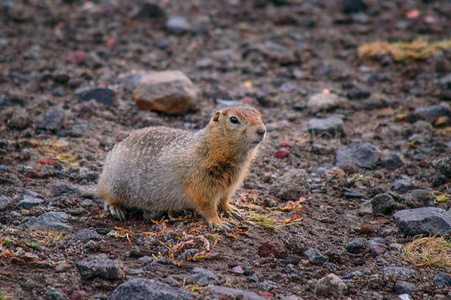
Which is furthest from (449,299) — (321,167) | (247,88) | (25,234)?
(247,88)

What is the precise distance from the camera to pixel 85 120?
24.2 feet

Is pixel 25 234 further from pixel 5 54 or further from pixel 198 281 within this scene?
pixel 5 54

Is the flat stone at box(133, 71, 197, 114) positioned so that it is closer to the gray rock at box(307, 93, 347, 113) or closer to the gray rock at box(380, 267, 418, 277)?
the gray rock at box(307, 93, 347, 113)

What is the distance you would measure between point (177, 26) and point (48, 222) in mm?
6934

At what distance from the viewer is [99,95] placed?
315 inches

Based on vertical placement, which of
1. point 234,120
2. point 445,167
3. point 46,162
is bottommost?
point 46,162

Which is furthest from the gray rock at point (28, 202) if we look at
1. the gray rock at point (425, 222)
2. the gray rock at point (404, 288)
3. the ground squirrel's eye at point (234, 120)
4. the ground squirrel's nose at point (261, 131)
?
the gray rock at point (425, 222)

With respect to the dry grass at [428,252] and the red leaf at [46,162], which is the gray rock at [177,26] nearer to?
the red leaf at [46,162]

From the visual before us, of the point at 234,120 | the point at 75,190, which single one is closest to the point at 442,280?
the point at 234,120

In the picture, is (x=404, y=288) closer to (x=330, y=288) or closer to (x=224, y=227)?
(x=330, y=288)

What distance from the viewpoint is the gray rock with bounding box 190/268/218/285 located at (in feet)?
12.3

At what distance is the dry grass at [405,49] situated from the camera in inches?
365

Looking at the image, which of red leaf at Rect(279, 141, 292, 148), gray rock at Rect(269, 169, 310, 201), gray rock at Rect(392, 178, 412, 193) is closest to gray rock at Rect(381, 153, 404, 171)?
gray rock at Rect(392, 178, 412, 193)

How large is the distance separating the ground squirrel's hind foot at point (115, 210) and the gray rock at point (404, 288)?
2.97m
